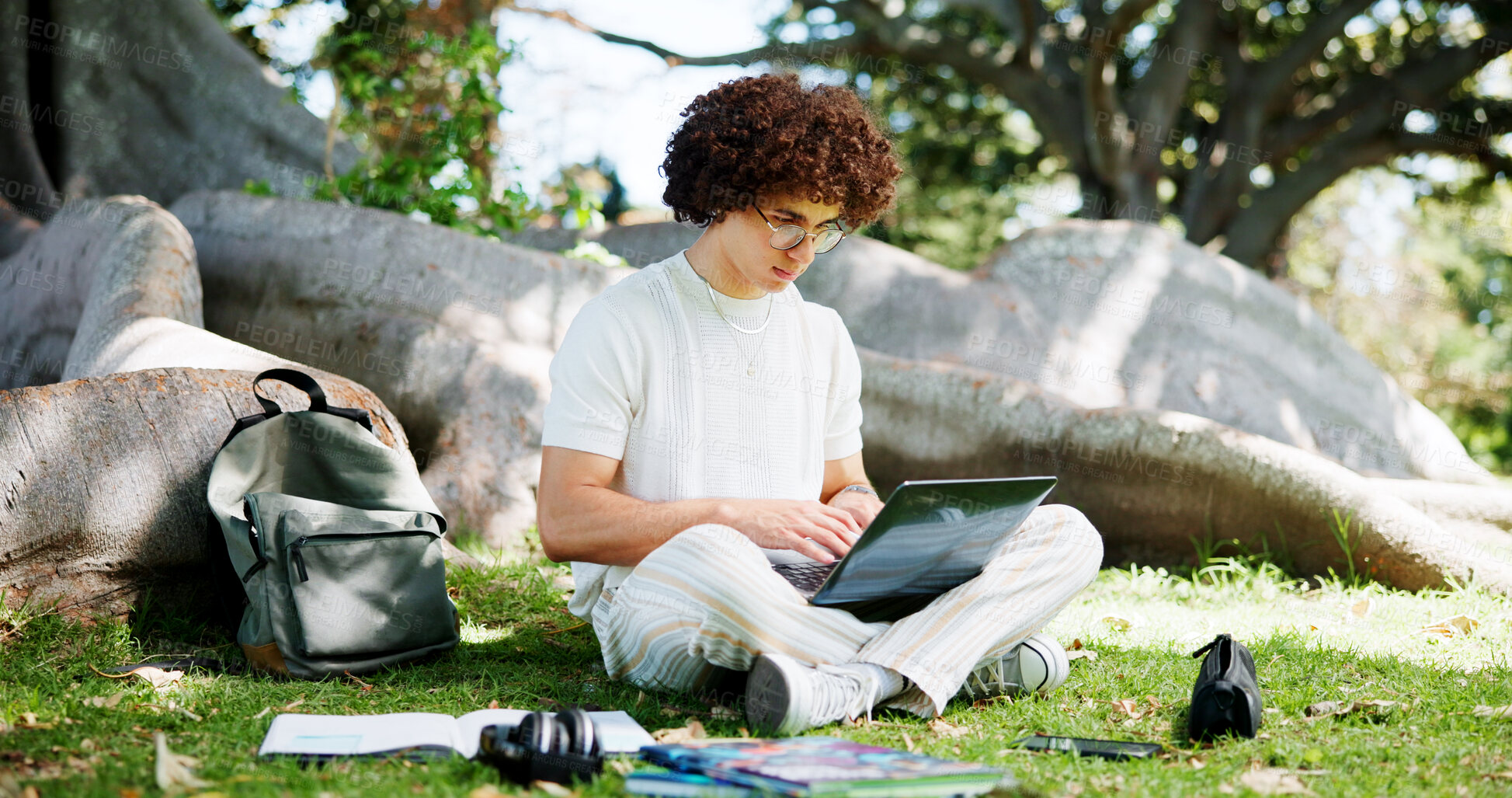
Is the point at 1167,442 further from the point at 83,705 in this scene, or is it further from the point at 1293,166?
the point at 1293,166

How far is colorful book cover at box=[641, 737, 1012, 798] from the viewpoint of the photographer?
1841 millimetres

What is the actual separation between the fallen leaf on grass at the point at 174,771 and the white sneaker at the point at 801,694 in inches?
42.6

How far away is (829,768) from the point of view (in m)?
1.92

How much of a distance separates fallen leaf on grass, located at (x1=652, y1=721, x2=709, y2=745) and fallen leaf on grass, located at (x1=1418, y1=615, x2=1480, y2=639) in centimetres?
274

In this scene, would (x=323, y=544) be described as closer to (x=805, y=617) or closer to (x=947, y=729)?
(x=805, y=617)

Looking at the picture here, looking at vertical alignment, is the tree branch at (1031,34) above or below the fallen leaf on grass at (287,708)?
above

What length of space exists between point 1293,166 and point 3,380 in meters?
13.9

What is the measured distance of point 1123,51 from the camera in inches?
501

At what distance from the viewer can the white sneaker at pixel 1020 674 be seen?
2834mm

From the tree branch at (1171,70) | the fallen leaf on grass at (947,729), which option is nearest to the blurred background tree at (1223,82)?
the tree branch at (1171,70)

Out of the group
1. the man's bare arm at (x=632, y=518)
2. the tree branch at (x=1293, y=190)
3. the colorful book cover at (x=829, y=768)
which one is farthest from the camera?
the tree branch at (x=1293, y=190)

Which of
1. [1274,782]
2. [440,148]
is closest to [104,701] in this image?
[1274,782]

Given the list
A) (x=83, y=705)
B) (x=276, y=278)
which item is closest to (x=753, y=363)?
(x=83, y=705)

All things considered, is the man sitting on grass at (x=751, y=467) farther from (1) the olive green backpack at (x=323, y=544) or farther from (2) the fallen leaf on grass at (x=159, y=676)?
(2) the fallen leaf on grass at (x=159, y=676)
